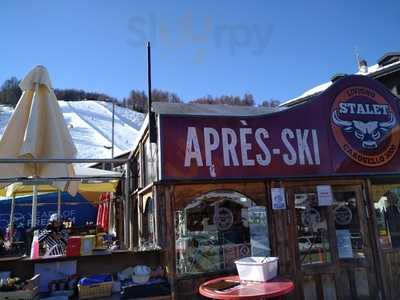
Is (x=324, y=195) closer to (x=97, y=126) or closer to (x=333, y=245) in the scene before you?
(x=333, y=245)

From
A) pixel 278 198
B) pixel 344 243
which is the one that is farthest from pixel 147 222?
pixel 344 243

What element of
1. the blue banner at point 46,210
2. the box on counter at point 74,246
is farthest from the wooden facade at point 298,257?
the blue banner at point 46,210

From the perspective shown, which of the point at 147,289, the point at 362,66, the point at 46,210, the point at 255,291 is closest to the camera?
the point at 255,291

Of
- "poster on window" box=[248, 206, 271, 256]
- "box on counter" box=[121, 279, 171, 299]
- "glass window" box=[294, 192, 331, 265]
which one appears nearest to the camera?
"box on counter" box=[121, 279, 171, 299]

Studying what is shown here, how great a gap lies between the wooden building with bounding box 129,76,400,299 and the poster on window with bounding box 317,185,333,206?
16mm

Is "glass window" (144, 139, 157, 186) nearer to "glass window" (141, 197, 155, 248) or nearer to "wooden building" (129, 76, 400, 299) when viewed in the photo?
"wooden building" (129, 76, 400, 299)

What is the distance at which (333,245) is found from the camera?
5.93 metres

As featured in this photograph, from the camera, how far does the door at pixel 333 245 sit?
18.6ft

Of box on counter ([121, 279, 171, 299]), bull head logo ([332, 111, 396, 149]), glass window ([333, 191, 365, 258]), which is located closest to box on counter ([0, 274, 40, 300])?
box on counter ([121, 279, 171, 299])

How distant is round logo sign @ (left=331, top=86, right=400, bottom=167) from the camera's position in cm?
632

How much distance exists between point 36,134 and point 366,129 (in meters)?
5.38

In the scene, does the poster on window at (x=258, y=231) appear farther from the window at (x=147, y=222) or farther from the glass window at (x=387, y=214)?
the glass window at (x=387, y=214)

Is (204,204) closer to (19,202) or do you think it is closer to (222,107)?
(222,107)

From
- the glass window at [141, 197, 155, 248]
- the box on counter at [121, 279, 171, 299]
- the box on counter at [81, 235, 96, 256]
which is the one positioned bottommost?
the box on counter at [121, 279, 171, 299]
